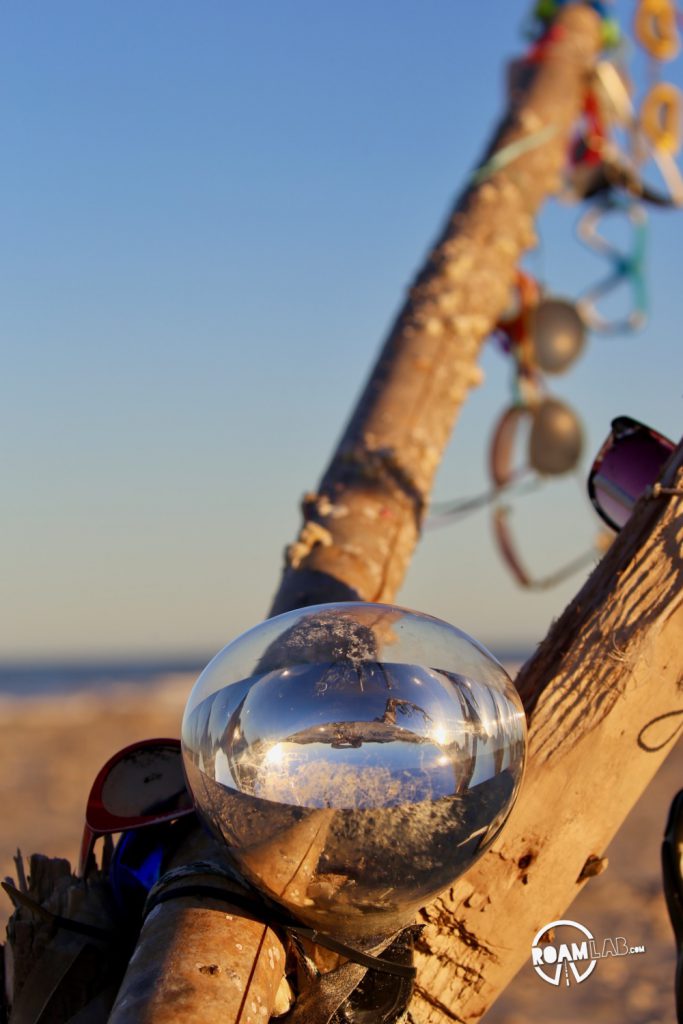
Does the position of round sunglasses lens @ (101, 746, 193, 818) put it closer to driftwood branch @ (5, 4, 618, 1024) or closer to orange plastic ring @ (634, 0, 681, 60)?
driftwood branch @ (5, 4, 618, 1024)

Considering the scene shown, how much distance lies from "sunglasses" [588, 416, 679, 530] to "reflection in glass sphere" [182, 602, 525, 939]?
50 cm

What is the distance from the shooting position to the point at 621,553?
46.3 inches

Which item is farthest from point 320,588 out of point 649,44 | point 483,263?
point 649,44

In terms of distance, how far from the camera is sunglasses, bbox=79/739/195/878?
120 cm

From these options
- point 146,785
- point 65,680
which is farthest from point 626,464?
point 65,680

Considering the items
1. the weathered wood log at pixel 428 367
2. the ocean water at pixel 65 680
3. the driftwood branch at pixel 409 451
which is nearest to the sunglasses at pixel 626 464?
the driftwood branch at pixel 409 451

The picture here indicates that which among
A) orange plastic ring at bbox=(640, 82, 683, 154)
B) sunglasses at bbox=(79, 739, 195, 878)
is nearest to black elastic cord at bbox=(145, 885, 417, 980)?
sunglasses at bbox=(79, 739, 195, 878)

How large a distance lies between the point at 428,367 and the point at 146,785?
5.30 ft

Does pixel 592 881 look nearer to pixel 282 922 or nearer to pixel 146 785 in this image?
pixel 146 785

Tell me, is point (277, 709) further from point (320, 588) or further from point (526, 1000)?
point (526, 1000)

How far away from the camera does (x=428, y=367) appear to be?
2588mm

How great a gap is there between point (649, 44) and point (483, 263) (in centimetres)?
191

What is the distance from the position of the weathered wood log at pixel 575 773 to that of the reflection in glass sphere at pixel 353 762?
172 mm

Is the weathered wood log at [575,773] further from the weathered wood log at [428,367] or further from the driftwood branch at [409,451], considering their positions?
the weathered wood log at [428,367]
